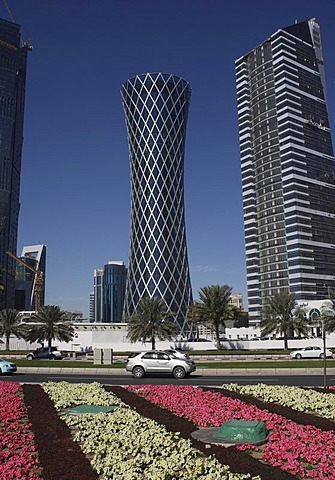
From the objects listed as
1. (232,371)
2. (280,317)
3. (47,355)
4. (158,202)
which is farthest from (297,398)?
(158,202)

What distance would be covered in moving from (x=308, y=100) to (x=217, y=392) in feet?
518

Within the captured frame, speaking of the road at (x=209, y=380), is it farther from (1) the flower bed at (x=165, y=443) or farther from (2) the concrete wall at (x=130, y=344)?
(2) the concrete wall at (x=130, y=344)

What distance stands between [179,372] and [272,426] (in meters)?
17.1

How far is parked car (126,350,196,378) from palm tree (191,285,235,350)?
3934 cm

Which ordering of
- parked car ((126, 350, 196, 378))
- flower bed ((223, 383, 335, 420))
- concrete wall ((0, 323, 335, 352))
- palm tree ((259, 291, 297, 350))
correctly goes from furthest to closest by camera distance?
concrete wall ((0, 323, 335, 352)), palm tree ((259, 291, 297, 350)), parked car ((126, 350, 196, 378)), flower bed ((223, 383, 335, 420))

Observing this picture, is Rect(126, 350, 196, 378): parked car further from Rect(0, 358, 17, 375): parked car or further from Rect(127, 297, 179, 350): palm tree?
Rect(127, 297, 179, 350): palm tree

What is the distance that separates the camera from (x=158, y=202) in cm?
11331

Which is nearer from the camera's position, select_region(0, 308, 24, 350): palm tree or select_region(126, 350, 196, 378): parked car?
select_region(126, 350, 196, 378): parked car

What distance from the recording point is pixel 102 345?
251 ft

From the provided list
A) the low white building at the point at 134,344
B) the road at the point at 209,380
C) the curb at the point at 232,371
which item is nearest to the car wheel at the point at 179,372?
the road at the point at 209,380

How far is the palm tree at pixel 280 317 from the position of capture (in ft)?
231

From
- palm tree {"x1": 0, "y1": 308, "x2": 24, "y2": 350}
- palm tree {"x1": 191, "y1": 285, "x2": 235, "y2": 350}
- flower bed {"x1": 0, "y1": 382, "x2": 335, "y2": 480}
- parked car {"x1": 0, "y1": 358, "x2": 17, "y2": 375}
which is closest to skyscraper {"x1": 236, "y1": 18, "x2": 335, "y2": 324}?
palm tree {"x1": 191, "y1": 285, "x2": 235, "y2": 350}

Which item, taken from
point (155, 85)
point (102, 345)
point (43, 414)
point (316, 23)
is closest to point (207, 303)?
point (102, 345)

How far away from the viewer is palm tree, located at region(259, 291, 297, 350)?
70.4 metres
